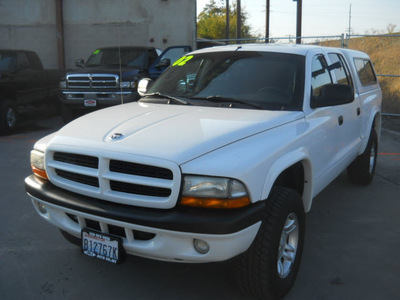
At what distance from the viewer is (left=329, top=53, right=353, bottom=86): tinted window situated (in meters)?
4.37

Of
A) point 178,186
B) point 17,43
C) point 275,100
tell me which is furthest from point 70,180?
point 17,43

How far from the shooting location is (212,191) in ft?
7.98

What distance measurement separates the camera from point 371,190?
212 inches

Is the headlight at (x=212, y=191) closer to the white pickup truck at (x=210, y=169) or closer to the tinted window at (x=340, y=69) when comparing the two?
the white pickup truck at (x=210, y=169)

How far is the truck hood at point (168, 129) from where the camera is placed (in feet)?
8.39

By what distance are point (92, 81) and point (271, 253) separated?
769 centimetres

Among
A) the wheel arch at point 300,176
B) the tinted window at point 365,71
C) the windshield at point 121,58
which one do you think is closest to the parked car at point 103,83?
the windshield at point 121,58

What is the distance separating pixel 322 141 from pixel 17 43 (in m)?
16.7

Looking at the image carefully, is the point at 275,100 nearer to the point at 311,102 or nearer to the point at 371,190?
the point at 311,102

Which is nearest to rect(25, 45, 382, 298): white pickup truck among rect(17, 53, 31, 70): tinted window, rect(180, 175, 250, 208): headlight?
rect(180, 175, 250, 208): headlight

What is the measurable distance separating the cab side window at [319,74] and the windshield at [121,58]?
676 centimetres

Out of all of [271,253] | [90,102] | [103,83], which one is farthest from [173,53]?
[271,253]

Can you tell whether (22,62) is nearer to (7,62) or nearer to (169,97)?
(7,62)

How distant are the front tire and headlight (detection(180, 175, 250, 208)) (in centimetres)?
32
